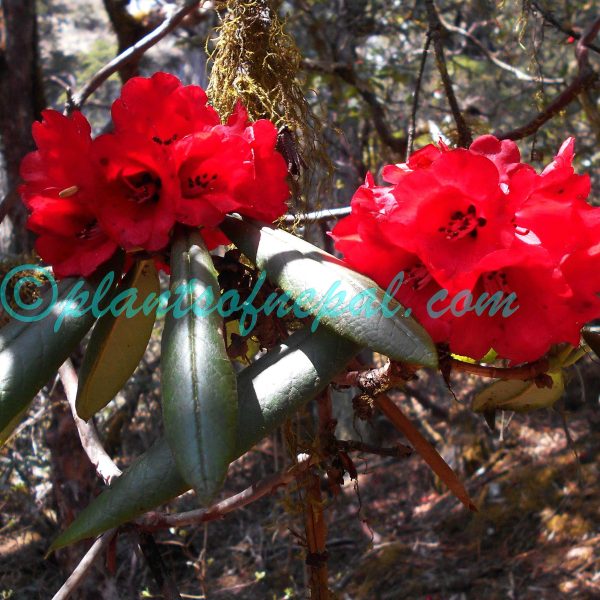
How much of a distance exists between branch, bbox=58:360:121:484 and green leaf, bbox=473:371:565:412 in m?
0.53

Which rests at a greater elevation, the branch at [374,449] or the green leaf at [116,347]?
the green leaf at [116,347]

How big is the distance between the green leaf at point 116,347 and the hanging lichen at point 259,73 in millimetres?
371

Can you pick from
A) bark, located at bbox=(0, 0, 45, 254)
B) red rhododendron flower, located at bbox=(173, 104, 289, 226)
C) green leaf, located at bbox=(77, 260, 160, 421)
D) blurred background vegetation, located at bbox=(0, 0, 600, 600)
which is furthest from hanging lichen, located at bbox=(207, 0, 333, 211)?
bark, located at bbox=(0, 0, 45, 254)

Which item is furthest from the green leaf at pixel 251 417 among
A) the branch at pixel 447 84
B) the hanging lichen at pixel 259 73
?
the branch at pixel 447 84

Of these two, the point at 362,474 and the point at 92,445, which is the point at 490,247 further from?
the point at 362,474

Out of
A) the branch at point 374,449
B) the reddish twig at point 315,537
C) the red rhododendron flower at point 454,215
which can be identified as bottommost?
the reddish twig at point 315,537

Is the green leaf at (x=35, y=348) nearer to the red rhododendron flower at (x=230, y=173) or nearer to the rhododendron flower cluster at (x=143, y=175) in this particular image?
the rhododendron flower cluster at (x=143, y=175)

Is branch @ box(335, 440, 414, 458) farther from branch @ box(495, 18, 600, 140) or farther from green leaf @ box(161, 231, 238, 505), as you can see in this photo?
branch @ box(495, 18, 600, 140)

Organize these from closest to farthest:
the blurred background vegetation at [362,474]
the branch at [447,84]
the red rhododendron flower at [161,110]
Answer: the red rhododendron flower at [161,110] < the branch at [447,84] < the blurred background vegetation at [362,474]

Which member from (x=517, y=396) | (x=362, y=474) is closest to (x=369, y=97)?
(x=362, y=474)

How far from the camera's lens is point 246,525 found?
3674 mm

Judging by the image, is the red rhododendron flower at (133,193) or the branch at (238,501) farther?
the branch at (238,501)

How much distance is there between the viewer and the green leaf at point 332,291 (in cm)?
62

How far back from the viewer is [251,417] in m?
0.66
